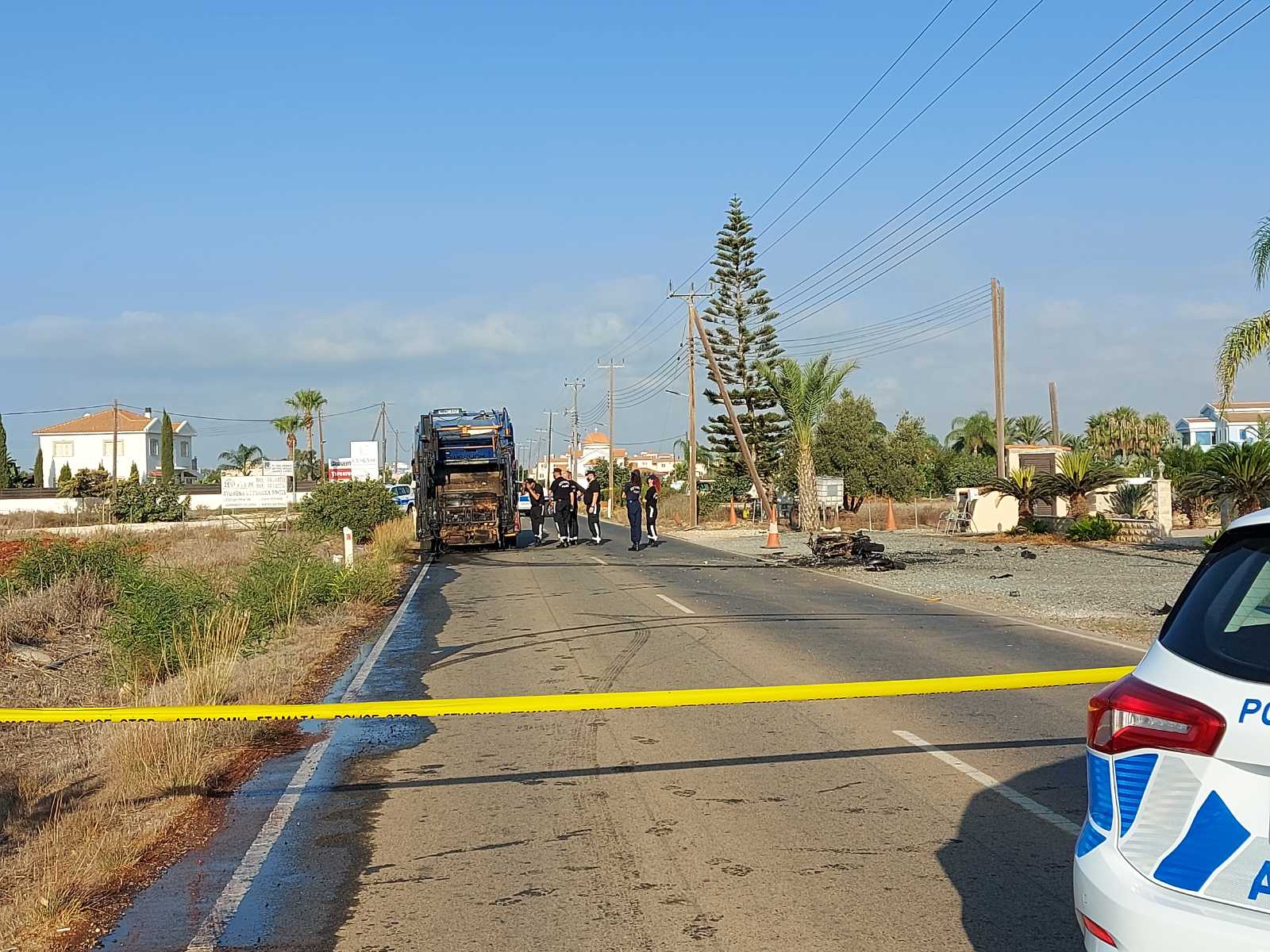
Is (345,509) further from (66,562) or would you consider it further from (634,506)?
(66,562)

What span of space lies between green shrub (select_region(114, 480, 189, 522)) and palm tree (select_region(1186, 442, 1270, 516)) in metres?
43.1

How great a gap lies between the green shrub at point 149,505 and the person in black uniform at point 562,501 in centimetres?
2530

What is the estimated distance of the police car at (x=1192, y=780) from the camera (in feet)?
10.1

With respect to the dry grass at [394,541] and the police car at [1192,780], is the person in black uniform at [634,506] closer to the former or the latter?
the dry grass at [394,541]

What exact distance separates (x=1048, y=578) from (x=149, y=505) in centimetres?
4329

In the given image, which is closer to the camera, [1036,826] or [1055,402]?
[1036,826]

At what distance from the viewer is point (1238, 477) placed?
2409 cm

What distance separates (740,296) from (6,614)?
45.0m

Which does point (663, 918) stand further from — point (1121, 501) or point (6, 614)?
point (1121, 501)

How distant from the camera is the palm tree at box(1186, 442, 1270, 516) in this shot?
23.9m

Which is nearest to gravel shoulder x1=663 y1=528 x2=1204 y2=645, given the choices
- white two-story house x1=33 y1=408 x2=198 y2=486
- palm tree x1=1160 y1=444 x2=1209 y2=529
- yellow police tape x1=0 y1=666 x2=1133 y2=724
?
palm tree x1=1160 y1=444 x2=1209 y2=529

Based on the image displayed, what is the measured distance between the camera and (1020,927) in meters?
4.97

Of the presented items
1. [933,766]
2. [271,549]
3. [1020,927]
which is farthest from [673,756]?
[271,549]

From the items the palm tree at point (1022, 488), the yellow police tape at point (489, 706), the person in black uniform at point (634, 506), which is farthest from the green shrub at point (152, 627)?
the palm tree at point (1022, 488)
